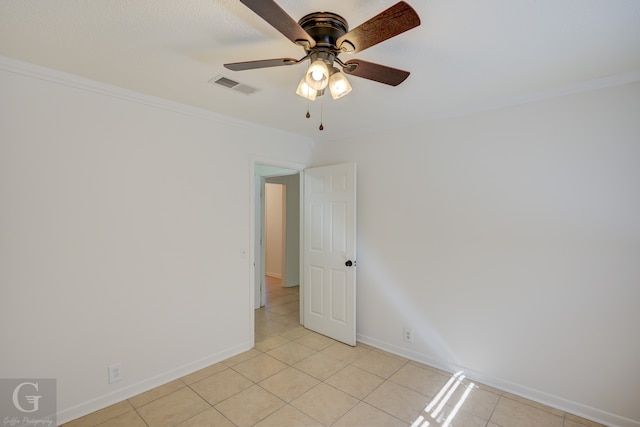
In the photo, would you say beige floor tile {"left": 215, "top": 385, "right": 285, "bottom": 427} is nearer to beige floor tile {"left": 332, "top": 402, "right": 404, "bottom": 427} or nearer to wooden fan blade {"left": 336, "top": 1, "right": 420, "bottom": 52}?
beige floor tile {"left": 332, "top": 402, "right": 404, "bottom": 427}

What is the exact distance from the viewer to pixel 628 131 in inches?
81.1

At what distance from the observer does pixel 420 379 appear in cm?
270

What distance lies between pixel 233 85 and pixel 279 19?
4.12 feet

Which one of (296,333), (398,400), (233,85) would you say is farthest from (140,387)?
(233,85)

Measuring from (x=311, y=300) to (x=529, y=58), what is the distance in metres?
3.18

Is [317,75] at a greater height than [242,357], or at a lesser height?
greater

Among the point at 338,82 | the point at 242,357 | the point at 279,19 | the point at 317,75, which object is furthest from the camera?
the point at 242,357

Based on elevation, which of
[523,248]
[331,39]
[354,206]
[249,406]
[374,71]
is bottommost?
[249,406]

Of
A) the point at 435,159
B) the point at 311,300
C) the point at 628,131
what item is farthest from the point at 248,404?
the point at 628,131

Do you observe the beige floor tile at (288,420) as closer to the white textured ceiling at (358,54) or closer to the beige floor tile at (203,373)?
the beige floor tile at (203,373)

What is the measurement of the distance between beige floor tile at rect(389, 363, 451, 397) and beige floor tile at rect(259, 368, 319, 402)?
29.9 inches

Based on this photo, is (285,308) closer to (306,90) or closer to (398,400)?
(398,400)

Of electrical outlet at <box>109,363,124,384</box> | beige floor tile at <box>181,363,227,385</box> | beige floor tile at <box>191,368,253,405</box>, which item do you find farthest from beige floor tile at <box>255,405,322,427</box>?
electrical outlet at <box>109,363,124,384</box>

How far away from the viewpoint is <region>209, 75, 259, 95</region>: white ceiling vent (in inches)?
86.2
